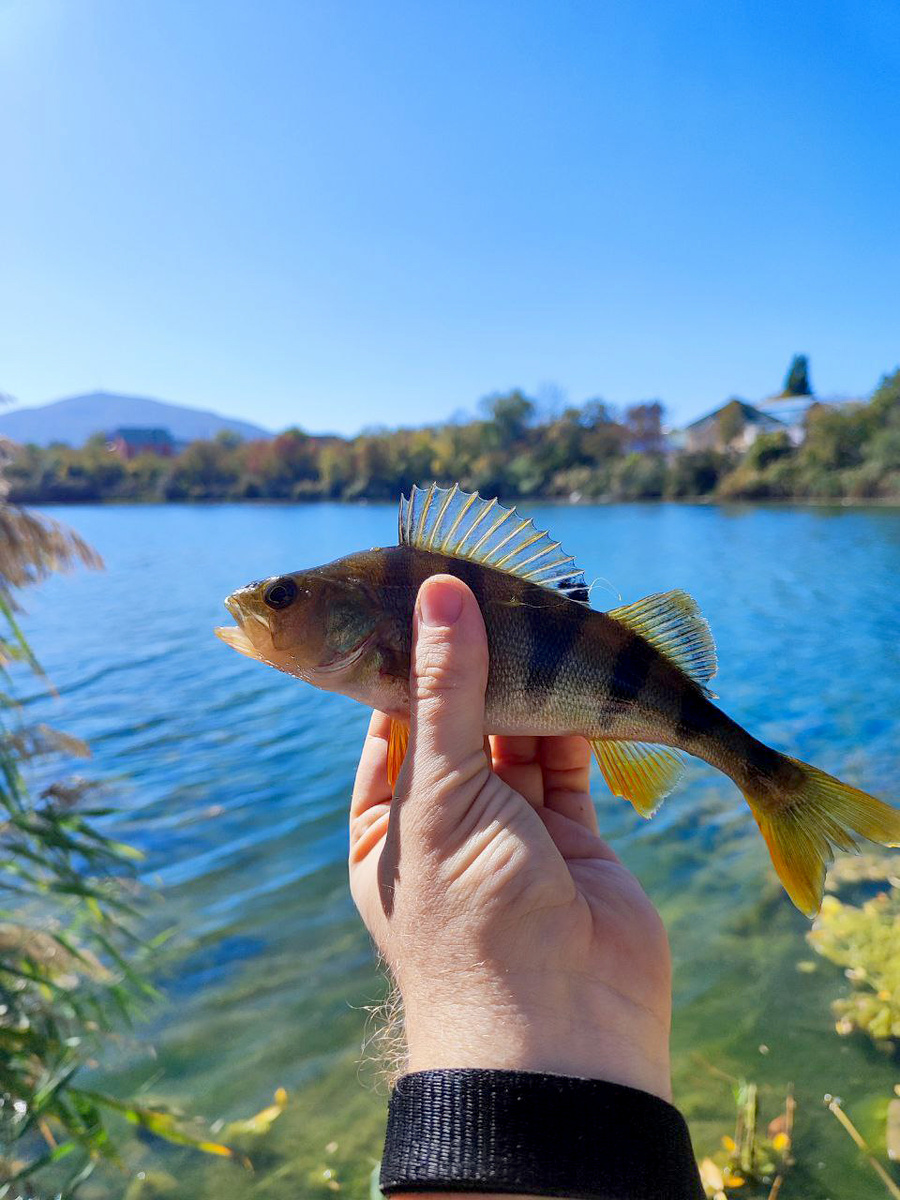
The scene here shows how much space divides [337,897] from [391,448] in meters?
47.7

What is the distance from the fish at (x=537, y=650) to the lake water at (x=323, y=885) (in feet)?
1.25

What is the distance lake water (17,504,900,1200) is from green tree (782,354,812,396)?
106 m

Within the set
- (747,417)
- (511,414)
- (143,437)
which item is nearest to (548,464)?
(511,414)

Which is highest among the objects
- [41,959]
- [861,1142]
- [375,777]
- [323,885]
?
[375,777]

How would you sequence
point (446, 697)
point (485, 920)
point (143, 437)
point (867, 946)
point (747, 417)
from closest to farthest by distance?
point (485, 920)
point (446, 697)
point (867, 946)
point (747, 417)
point (143, 437)

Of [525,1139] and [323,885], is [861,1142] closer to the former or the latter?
[525,1139]

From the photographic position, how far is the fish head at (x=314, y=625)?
2.44 m

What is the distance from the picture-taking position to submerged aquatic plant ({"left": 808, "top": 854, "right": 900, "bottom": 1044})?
4.64m

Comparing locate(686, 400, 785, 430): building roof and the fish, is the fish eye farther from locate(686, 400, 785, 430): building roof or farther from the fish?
locate(686, 400, 785, 430): building roof

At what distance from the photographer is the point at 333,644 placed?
2.46 m

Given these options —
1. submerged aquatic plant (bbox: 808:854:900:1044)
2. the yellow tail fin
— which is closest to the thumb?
the yellow tail fin

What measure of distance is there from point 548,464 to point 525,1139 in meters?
60.3

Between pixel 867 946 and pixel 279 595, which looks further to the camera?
pixel 867 946

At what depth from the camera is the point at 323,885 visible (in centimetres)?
→ 737
